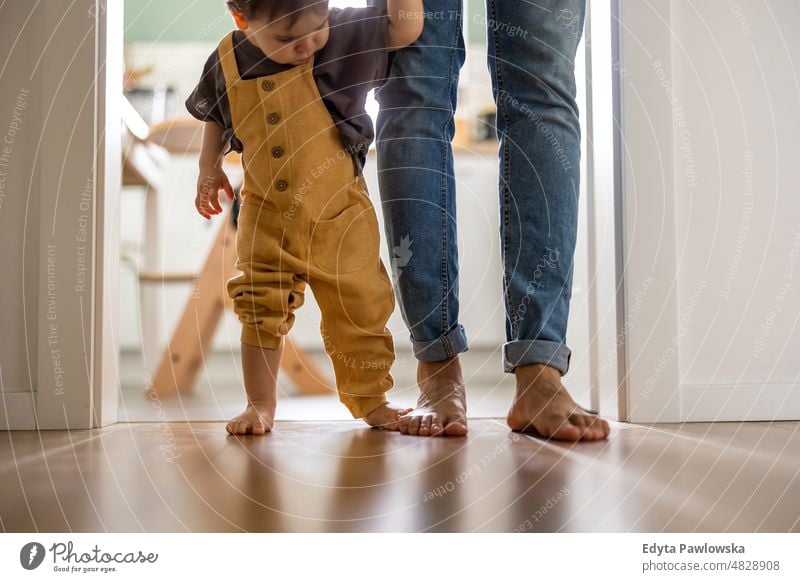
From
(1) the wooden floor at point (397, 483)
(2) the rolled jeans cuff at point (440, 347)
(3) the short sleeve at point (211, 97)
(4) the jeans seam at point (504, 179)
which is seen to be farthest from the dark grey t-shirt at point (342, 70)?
(1) the wooden floor at point (397, 483)

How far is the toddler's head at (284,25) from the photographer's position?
670mm

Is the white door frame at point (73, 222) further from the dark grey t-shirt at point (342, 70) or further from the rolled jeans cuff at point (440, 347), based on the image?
the rolled jeans cuff at point (440, 347)

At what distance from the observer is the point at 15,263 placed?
798 mm

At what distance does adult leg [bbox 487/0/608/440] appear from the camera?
2.24 feet

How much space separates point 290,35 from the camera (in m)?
0.69

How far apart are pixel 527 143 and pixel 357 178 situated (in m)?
0.17

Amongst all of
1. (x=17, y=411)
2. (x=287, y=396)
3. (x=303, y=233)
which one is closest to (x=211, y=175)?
(x=303, y=233)

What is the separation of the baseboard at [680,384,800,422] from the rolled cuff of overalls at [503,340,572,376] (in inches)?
8.3

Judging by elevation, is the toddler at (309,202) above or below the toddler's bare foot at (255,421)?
above

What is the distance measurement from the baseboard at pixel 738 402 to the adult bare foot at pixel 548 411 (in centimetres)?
20

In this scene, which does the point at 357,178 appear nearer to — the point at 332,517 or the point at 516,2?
the point at 516,2

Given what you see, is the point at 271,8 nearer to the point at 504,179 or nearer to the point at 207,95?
Result: the point at 207,95

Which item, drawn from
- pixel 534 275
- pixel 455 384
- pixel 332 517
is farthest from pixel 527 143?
pixel 332 517
